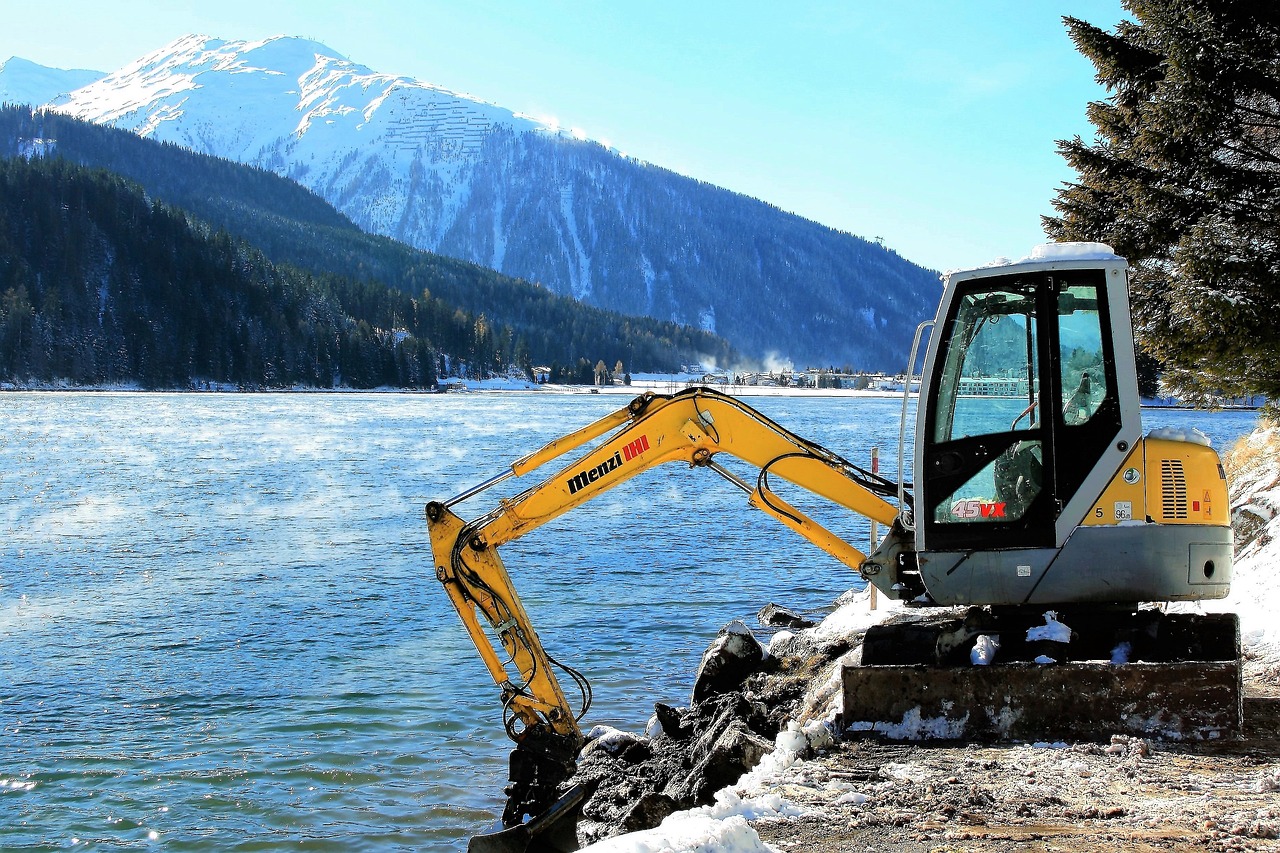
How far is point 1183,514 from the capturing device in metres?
7.48

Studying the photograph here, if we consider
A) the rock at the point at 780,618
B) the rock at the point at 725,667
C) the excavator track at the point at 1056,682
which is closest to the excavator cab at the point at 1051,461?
the excavator track at the point at 1056,682

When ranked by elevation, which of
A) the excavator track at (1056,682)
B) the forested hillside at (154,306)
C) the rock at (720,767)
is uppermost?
the forested hillside at (154,306)

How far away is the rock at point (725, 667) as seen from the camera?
1298 cm

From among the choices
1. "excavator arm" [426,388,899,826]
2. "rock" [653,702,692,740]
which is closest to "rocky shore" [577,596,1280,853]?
"excavator arm" [426,388,899,826]

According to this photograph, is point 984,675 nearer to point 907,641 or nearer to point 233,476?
point 907,641

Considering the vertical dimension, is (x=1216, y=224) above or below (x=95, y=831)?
above

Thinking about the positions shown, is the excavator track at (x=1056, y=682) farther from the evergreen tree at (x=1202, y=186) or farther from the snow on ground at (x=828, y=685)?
the evergreen tree at (x=1202, y=186)

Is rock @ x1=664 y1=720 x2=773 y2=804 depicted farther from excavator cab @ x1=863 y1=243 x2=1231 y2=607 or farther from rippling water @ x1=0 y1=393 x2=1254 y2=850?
rippling water @ x1=0 y1=393 x2=1254 y2=850

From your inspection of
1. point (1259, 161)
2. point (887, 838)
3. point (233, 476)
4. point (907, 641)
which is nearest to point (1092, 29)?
point (1259, 161)

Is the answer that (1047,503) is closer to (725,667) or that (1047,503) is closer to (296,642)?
(725,667)

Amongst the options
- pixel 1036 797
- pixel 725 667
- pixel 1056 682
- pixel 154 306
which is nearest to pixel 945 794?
pixel 1036 797

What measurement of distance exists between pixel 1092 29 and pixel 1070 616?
557 inches

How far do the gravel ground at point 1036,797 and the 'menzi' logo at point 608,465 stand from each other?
2.71 metres

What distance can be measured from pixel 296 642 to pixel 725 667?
267 inches
